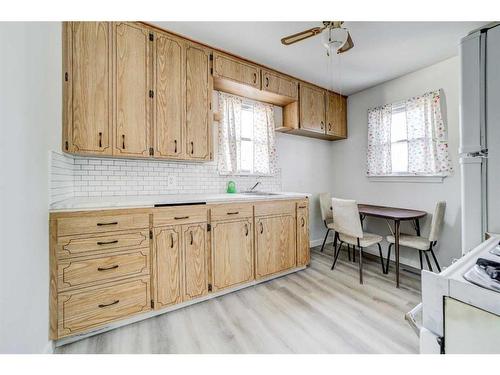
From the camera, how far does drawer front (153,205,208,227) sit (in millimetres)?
1800

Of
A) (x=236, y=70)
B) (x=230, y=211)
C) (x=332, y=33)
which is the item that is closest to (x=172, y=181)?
(x=230, y=211)

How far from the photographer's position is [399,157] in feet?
9.96

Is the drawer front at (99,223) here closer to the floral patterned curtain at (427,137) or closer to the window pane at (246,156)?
the window pane at (246,156)

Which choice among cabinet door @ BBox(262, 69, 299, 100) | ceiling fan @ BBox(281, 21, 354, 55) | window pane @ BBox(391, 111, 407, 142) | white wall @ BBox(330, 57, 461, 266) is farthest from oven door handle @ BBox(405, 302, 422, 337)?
window pane @ BBox(391, 111, 407, 142)

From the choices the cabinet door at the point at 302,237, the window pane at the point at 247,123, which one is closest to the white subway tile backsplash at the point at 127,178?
the window pane at the point at 247,123

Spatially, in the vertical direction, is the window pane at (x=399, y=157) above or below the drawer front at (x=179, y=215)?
above

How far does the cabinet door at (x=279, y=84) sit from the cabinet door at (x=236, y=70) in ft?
0.40

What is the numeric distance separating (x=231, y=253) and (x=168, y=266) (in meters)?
0.61

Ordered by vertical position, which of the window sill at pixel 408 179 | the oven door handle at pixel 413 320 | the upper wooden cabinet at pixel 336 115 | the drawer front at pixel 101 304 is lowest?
the drawer front at pixel 101 304

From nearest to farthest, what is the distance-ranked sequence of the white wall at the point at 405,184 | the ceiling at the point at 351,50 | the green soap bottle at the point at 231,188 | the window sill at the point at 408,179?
the ceiling at the point at 351,50 < the white wall at the point at 405,184 < the window sill at the point at 408,179 < the green soap bottle at the point at 231,188

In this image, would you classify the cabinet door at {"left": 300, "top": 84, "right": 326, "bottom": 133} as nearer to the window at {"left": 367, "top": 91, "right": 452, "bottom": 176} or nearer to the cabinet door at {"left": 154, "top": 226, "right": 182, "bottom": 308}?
the window at {"left": 367, "top": 91, "right": 452, "bottom": 176}

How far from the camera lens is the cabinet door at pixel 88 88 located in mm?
1709

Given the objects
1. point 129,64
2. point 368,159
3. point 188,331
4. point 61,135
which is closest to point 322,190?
point 368,159

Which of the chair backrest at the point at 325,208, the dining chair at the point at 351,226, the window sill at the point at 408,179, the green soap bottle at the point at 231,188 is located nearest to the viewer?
the dining chair at the point at 351,226
